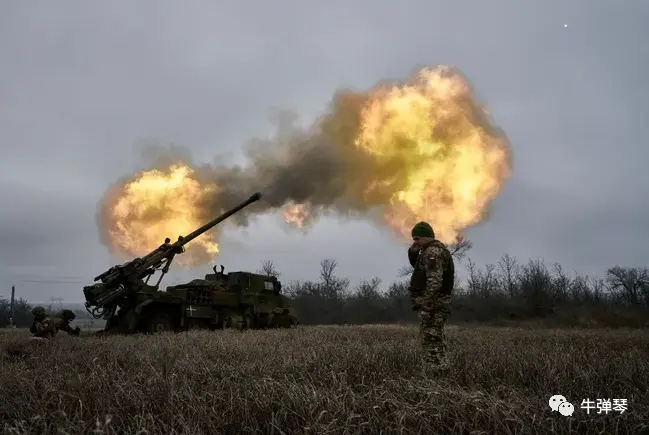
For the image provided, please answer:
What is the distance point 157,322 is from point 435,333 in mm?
13164

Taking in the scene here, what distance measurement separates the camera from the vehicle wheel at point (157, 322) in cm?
1623

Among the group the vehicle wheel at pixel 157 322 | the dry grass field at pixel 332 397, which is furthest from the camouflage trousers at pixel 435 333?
the vehicle wheel at pixel 157 322

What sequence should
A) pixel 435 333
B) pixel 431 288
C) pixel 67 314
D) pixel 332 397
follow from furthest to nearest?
1. pixel 67 314
2. pixel 431 288
3. pixel 435 333
4. pixel 332 397

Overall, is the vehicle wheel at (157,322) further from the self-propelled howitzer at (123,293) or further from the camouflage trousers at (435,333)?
the camouflage trousers at (435,333)

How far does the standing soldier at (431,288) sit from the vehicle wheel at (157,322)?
1207 cm

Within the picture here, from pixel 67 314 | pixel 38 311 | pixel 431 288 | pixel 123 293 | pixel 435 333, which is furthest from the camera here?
pixel 123 293

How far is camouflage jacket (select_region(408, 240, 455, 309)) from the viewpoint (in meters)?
5.91

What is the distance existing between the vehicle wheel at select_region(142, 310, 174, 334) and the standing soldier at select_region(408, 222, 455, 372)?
39.6 ft

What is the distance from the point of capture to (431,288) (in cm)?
589

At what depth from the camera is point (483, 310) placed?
33.3 m

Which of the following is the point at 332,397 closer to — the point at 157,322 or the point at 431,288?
the point at 431,288

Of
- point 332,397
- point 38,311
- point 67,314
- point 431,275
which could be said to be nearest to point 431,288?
point 431,275

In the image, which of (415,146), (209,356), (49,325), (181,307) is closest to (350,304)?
(181,307)

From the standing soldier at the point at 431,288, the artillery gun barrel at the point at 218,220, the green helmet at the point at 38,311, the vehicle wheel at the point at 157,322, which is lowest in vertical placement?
the vehicle wheel at the point at 157,322
